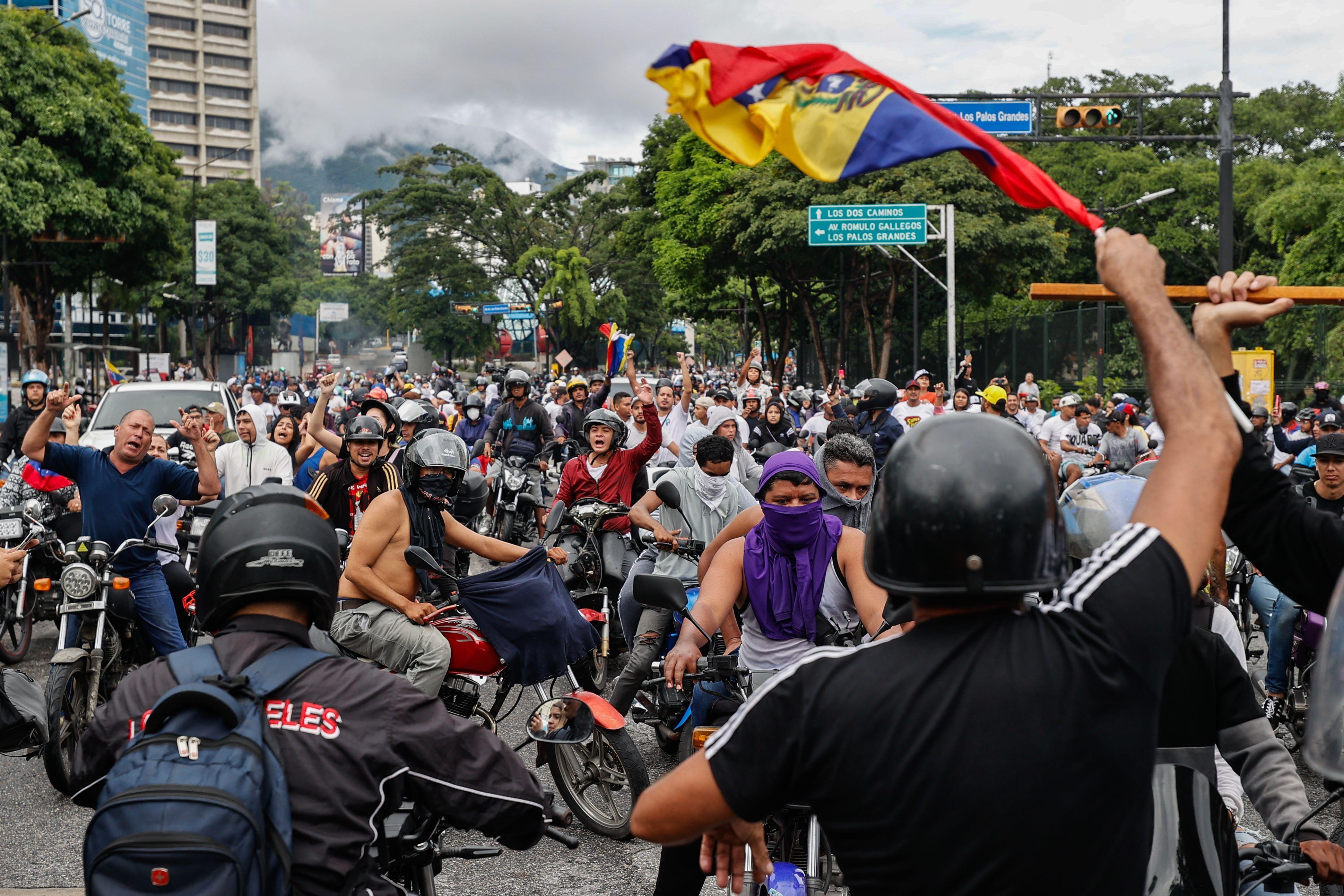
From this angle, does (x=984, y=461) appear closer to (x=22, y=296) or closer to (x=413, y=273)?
(x=22, y=296)

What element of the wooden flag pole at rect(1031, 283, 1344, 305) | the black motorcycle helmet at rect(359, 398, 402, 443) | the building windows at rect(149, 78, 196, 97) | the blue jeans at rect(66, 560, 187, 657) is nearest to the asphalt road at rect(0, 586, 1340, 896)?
the blue jeans at rect(66, 560, 187, 657)

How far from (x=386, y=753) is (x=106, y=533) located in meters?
5.25

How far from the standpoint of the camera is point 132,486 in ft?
23.1

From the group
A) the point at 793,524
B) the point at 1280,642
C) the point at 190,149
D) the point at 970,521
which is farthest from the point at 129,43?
the point at 970,521

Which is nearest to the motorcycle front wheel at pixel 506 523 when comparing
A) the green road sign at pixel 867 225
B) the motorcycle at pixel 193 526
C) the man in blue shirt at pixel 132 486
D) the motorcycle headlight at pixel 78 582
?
the motorcycle at pixel 193 526

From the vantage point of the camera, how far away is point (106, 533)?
694 cm

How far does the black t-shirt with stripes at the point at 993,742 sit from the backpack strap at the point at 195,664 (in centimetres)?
101

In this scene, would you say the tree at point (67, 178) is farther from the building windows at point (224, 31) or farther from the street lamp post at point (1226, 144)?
the building windows at point (224, 31)

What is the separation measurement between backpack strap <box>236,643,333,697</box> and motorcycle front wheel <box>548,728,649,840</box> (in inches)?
131

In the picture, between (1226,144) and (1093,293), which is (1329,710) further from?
(1226,144)

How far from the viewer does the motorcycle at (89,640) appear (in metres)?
6.05

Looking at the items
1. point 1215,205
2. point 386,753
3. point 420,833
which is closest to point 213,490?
point 420,833

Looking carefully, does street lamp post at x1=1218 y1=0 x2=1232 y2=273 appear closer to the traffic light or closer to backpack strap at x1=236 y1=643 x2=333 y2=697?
the traffic light

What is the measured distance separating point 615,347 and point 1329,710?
49.1 ft
